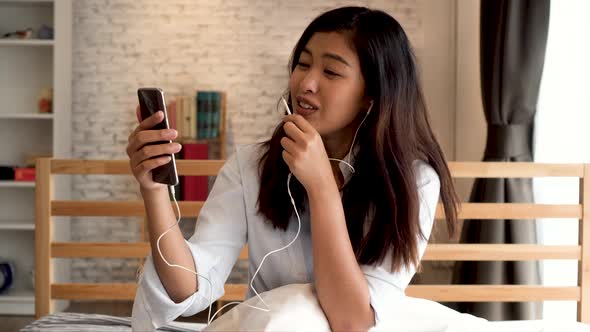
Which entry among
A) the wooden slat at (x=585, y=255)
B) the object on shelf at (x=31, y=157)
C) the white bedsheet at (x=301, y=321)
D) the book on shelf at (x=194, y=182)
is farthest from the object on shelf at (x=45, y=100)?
the wooden slat at (x=585, y=255)

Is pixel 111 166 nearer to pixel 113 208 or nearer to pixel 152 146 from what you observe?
pixel 113 208

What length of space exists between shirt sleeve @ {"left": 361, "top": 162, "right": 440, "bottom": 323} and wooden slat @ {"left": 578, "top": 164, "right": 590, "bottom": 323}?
1171 mm

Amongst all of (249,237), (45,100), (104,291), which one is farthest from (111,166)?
(45,100)

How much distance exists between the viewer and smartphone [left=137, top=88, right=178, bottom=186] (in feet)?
4.89

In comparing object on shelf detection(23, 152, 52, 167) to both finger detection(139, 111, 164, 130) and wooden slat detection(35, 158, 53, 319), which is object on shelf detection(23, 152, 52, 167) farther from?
finger detection(139, 111, 164, 130)

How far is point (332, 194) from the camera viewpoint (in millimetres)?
1592

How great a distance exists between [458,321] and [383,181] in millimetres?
407

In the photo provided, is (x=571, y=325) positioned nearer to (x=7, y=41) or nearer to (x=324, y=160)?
(x=324, y=160)

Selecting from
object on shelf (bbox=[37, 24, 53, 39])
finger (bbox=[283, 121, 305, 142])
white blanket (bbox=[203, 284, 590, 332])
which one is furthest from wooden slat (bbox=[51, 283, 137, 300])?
object on shelf (bbox=[37, 24, 53, 39])

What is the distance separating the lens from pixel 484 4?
4348 mm

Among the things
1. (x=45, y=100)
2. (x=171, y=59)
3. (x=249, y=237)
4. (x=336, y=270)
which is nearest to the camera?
(x=336, y=270)

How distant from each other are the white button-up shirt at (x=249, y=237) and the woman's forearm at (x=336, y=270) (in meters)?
0.10

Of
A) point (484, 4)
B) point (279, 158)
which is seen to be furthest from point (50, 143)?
point (279, 158)

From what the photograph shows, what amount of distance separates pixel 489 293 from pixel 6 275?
372 centimetres
